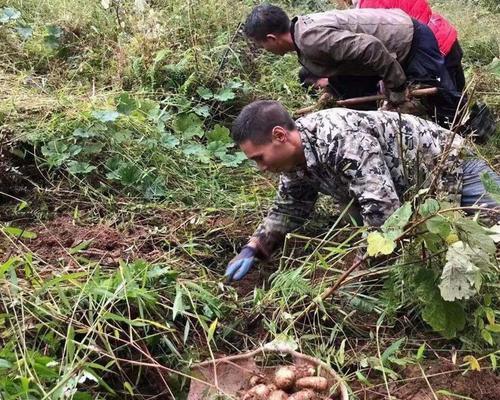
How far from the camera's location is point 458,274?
1.94 metres

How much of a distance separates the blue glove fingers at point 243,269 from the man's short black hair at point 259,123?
0.54 metres

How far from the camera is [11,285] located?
223cm

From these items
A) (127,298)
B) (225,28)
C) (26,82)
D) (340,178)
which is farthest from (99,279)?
(225,28)

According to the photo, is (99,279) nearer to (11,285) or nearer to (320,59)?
(11,285)

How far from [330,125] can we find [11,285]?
4.38 feet

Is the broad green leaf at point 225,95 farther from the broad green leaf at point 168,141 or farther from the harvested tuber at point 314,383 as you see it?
the harvested tuber at point 314,383

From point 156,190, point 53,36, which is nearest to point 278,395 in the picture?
point 156,190

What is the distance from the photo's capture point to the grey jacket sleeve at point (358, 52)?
3299 mm

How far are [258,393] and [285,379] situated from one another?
0.09 m

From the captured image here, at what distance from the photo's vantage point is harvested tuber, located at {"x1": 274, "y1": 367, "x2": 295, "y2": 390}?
6.63 ft

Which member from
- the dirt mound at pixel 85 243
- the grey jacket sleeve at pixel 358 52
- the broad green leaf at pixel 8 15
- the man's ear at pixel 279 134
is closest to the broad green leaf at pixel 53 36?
the broad green leaf at pixel 8 15

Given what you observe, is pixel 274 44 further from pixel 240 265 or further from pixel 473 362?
pixel 473 362

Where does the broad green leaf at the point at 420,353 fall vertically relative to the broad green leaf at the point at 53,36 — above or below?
above

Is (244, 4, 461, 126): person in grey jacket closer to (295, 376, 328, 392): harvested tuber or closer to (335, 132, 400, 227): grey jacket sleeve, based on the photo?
(335, 132, 400, 227): grey jacket sleeve
